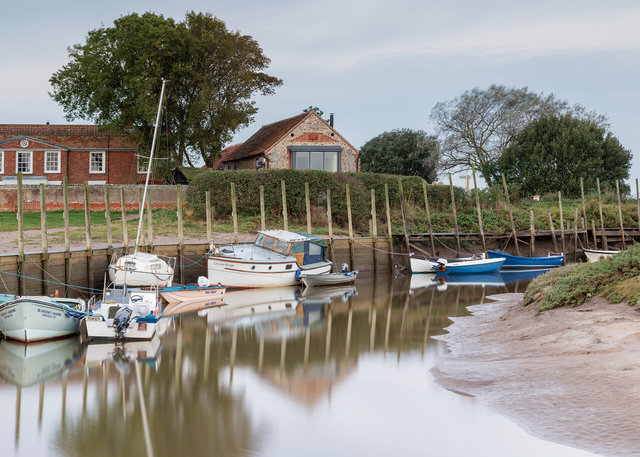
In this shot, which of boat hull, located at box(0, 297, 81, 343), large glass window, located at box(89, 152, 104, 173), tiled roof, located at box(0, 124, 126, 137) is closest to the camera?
boat hull, located at box(0, 297, 81, 343)

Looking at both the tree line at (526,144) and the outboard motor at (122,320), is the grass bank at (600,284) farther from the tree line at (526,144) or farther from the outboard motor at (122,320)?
the tree line at (526,144)

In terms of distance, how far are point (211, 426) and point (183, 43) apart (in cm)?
3847

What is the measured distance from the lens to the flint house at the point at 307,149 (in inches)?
1754

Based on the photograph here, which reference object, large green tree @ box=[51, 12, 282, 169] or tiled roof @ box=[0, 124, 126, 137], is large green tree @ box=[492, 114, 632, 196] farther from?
tiled roof @ box=[0, 124, 126, 137]

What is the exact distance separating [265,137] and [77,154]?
15.4m

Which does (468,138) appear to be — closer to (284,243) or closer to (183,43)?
(183,43)

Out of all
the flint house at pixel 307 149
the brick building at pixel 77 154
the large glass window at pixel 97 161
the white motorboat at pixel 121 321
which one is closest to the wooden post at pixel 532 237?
the flint house at pixel 307 149

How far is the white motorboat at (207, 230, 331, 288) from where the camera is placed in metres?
26.8

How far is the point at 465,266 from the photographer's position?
113ft

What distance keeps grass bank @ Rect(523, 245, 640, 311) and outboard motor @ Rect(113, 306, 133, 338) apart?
10367mm

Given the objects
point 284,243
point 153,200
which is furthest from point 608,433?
point 153,200

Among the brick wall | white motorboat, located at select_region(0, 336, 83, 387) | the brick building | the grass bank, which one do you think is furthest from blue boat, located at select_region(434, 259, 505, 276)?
the brick building

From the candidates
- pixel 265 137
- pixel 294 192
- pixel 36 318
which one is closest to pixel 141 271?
pixel 36 318

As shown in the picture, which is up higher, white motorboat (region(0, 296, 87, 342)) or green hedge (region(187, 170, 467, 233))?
green hedge (region(187, 170, 467, 233))
